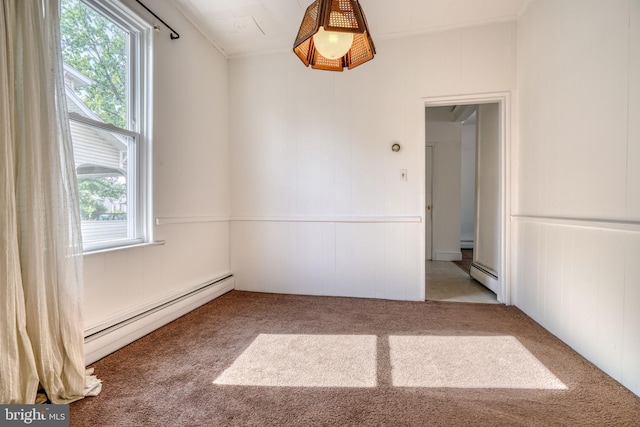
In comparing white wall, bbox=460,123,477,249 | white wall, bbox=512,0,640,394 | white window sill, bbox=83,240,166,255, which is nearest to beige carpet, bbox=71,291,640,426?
white wall, bbox=512,0,640,394

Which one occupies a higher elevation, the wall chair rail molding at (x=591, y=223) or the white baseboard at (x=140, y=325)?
the wall chair rail molding at (x=591, y=223)

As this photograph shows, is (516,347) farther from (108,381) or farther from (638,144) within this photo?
(108,381)

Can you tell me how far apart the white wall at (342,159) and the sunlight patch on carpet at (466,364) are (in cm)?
92

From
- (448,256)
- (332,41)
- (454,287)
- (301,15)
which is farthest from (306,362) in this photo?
(448,256)

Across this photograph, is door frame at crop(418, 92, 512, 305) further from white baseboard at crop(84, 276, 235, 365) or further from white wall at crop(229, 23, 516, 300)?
white baseboard at crop(84, 276, 235, 365)

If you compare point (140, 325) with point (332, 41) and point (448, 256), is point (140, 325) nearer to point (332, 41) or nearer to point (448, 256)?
point (332, 41)

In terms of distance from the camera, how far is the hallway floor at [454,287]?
9.64ft

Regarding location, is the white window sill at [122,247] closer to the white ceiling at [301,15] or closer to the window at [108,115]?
the window at [108,115]

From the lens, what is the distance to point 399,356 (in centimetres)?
178

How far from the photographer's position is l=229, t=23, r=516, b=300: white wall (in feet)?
9.11

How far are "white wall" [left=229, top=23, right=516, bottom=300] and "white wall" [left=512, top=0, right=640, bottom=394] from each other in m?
0.61

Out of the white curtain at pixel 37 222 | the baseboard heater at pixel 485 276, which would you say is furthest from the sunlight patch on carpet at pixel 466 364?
the white curtain at pixel 37 222

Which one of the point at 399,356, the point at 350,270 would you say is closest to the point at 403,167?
the point at 350,270

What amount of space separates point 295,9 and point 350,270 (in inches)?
97.3
